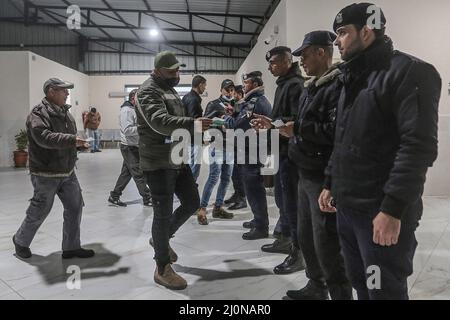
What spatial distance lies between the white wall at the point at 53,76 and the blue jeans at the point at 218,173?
23.4 feet

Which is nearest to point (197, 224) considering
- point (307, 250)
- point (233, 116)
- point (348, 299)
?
point (233, 116)

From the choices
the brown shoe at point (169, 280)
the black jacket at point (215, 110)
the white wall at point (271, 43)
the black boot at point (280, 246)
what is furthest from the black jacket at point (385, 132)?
the white wall at point (271, 43)

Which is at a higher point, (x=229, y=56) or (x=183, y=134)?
(x=229, y=56)

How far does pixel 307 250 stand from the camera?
2.00 metres

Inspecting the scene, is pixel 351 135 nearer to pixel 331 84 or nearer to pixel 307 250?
pixel 331 84

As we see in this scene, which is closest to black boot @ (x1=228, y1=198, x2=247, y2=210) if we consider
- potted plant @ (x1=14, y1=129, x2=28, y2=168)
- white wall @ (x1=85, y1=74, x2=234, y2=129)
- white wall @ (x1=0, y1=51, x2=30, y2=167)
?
potted plant @ (x1=14, y1=129, x2=28, y2=168)

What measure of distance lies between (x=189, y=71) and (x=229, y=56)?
1911 mm

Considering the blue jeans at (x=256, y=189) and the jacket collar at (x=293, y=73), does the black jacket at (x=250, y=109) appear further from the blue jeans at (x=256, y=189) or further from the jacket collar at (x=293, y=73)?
the jacket collar at (x=293, y=73)

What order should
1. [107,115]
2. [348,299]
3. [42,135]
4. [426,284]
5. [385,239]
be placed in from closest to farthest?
[385,239], [348,299], [426,284], [42,135], [107,115]

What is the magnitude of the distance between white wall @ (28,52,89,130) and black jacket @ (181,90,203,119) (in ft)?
23.8

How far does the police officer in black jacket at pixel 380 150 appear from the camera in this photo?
1157 millimetres

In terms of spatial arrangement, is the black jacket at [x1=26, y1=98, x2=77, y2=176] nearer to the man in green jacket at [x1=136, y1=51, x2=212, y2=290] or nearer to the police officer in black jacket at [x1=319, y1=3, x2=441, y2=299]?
the man in green jacket at [x1=136, y1=51, x2=212, y2=290]

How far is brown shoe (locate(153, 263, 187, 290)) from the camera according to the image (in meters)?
2.30

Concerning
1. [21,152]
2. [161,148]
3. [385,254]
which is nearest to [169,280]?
[161,148]
